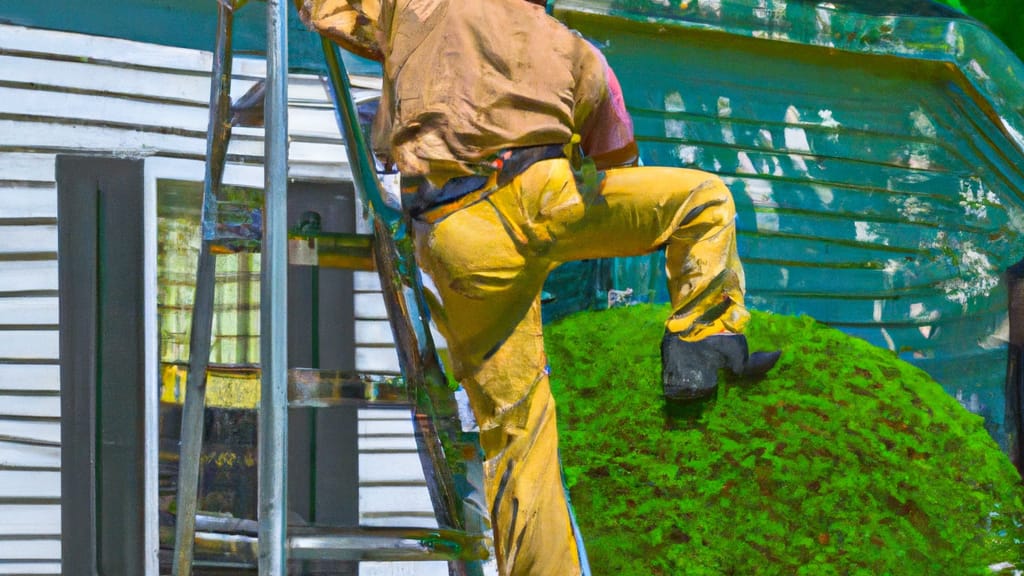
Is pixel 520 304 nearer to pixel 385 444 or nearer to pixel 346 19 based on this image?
pixel 346 19

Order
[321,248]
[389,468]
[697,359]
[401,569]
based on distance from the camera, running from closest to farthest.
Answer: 1. [321,248]
2. [697,359]
3. [401,569]
4. [389,468]

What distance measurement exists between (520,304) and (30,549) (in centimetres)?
173

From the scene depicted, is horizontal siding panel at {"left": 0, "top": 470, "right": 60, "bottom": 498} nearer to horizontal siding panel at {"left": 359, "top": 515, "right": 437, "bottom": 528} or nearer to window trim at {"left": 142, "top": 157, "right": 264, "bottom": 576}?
window trim at {"left": 142, "top": 157, "right": 264, "bottom": 576}

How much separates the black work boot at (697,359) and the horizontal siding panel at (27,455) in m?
1.71

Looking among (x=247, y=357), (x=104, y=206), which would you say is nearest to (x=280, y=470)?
(x=247, y=357)

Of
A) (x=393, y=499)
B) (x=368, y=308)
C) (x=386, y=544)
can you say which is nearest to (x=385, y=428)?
(x=393, y=499)

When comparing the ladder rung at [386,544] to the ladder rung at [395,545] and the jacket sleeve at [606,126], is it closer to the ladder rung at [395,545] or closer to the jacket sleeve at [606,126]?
the ladder rung at [395,545]

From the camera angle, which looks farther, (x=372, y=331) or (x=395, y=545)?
(x=372, y=331)

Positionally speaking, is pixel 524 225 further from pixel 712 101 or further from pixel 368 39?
pixel 712 101

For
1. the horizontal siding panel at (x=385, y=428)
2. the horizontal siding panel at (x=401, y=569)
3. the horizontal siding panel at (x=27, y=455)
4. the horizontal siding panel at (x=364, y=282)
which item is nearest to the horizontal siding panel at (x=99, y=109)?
the horizontal siding panel at (x=364, y=282)

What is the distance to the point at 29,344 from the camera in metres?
3.07

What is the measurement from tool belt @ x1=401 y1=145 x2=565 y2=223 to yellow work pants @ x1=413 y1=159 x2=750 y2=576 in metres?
0.01

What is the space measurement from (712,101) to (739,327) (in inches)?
73.0

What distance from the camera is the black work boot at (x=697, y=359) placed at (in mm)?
2264
